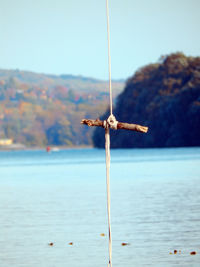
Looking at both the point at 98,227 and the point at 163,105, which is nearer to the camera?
the point at 98,227

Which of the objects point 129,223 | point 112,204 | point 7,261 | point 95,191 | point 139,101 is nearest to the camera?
point 7,261

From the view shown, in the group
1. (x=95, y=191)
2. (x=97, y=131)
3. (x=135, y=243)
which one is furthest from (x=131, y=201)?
(x=97, y=131)

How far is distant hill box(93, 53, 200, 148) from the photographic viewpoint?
366 ft

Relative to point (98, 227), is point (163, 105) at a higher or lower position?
higher

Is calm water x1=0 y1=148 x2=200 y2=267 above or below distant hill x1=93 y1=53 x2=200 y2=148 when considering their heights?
below

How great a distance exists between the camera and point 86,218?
68.9ft

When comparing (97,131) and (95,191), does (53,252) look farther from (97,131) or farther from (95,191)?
(97,131)

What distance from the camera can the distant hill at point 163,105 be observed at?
111688 mm

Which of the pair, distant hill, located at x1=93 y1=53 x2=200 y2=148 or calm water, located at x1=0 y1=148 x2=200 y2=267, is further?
distant hill, located at x1=93 y1=53 x2=200 y2=148

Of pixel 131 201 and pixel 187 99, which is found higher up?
pixel 187 99

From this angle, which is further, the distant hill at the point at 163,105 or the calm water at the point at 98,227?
the distant hill at the point at 163,105

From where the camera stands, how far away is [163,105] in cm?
11906

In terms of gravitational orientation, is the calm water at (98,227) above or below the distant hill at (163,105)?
below

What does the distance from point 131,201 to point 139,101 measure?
107 meters
